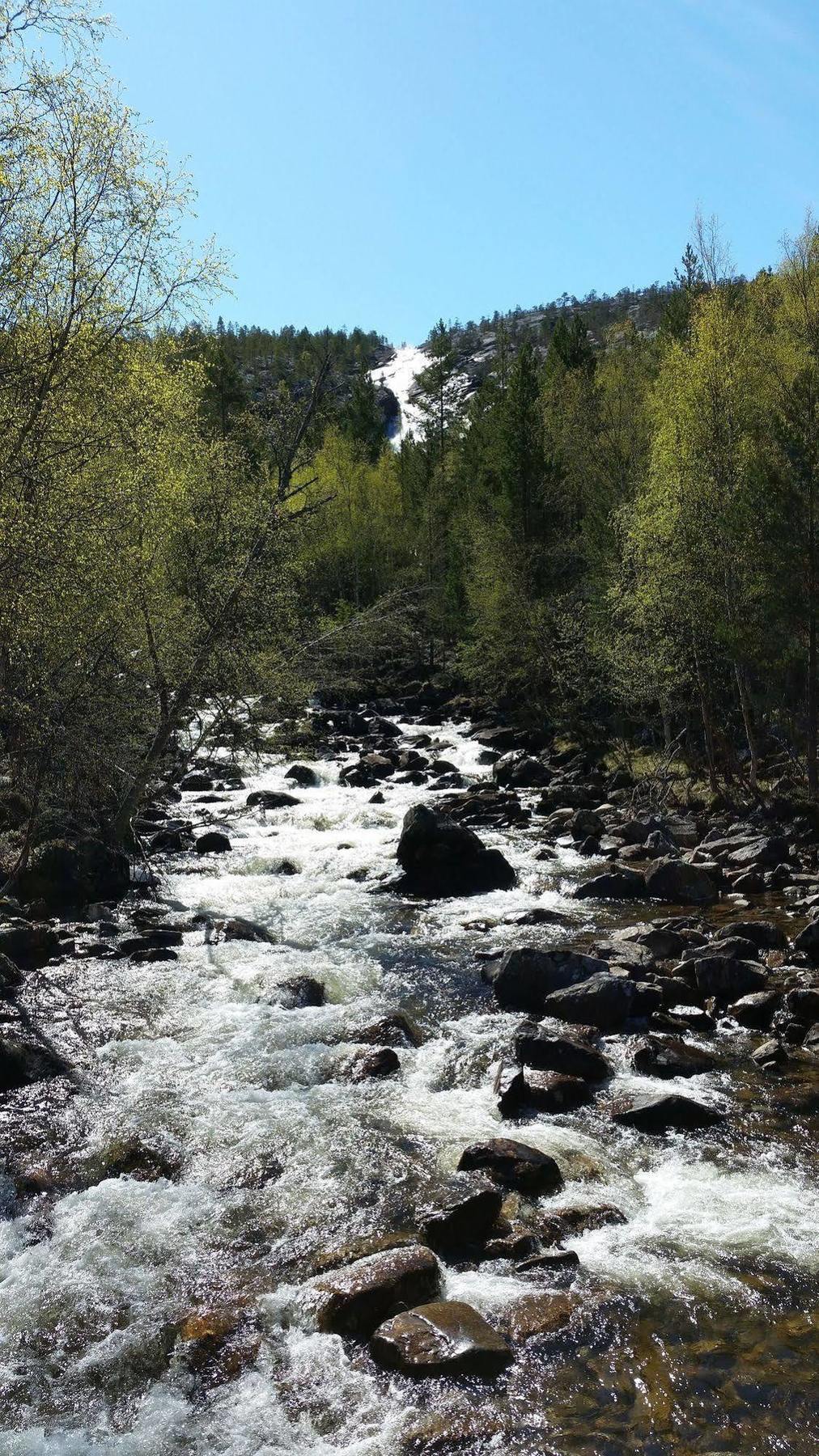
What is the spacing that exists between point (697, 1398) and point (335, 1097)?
5.04 m

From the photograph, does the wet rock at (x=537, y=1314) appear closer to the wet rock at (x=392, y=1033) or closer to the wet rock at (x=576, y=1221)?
the wet rock at (x=576, y=1221)

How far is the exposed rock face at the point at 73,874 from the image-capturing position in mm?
16828

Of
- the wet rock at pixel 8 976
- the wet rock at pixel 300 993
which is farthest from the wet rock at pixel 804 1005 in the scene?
the wet rock at pixel 8 976

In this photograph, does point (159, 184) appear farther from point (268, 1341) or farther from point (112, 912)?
point (268, 1341)

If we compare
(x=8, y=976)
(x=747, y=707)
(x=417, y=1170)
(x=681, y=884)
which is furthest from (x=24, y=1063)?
(x=747, y=707)

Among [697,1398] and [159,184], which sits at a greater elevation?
[159,184]

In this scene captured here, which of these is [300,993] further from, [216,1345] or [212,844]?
[212,844]

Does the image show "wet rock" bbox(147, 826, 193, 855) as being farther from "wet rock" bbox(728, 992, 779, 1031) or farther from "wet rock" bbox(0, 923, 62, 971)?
"wet rock" bbox(728, 992, 779, 1031)

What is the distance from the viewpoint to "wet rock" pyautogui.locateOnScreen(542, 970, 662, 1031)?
11.8m

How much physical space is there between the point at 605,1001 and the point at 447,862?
7222 mm

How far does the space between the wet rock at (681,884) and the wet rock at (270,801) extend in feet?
37.2

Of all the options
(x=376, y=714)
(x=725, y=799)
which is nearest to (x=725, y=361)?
(x=725, y=799)

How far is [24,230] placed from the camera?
1103 centimetres

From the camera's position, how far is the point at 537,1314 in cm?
675
